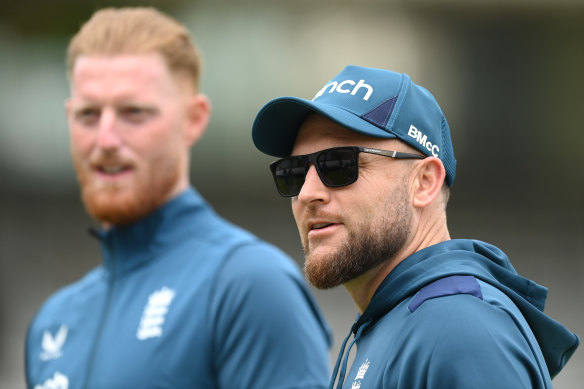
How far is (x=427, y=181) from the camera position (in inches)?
89.7

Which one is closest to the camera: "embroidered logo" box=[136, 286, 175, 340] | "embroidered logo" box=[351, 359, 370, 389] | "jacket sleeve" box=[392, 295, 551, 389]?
"jacket sleeve" box=[392, 295, 551, 389]

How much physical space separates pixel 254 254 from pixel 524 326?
4.43ft

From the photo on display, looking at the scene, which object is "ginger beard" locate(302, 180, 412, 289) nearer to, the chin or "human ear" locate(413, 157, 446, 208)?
"human ear" locate(413, 157, 446, 208)

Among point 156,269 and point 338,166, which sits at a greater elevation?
point 338,166

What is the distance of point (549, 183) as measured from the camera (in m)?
10.5

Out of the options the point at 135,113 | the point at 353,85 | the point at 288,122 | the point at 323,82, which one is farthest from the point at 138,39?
the point at 323,82

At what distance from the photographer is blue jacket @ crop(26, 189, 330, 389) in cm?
280

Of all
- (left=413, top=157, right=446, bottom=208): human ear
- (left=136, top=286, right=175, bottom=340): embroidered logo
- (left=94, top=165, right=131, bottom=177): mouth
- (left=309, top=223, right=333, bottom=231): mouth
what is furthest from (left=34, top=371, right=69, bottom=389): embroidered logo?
(left=413, top=157, right=446, bottom=208): human ear

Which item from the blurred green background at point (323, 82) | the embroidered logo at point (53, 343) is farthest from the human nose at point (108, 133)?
the blurred green background at point (323, 82)

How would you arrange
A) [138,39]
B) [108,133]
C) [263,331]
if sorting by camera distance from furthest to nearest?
[138,39], [108,133], [263,331]

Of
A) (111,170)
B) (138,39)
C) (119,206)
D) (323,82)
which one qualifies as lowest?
(323,82)

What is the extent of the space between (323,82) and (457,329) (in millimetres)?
8710

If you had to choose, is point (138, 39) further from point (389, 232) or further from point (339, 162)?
point (389, 232)

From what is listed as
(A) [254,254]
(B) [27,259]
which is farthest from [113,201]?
(B) [27,259]
